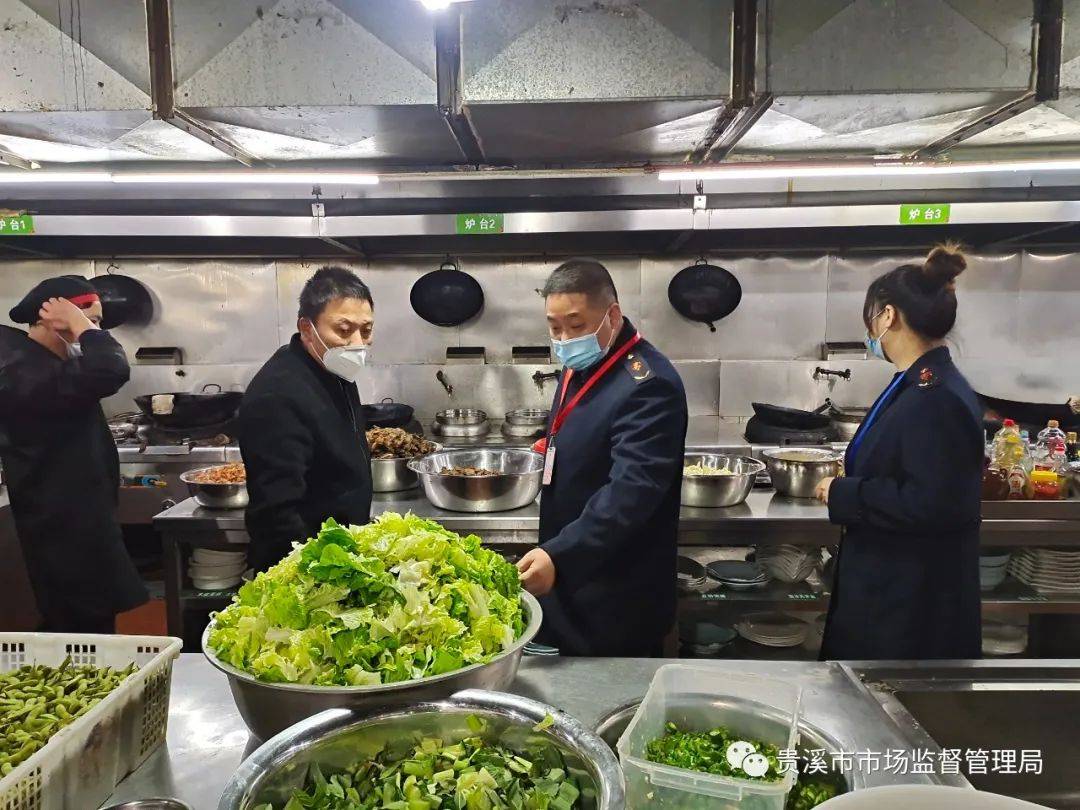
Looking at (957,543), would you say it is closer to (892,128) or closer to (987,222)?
(892,128)

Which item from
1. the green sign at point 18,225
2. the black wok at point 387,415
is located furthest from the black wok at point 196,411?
the green sign at point 18,225

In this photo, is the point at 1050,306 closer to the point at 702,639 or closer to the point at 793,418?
the point at 793,418

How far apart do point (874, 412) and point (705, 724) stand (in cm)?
157

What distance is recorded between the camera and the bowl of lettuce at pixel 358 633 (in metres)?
1.12

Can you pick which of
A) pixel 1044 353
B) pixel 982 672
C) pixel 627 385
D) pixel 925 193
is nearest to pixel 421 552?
pixel 627 385

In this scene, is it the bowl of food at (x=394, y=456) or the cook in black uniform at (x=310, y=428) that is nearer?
the cook in black uniform at (x=310, y=428)

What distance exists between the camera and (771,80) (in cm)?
231

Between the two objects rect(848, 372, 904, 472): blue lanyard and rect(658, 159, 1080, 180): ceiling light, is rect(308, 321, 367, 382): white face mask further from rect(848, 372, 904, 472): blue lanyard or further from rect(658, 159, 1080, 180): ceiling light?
rect(848, 372, 904, 472): blue lanyard

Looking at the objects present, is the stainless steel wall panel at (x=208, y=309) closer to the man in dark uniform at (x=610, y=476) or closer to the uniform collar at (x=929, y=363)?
the man in dark uniform at (x=610, y=476)

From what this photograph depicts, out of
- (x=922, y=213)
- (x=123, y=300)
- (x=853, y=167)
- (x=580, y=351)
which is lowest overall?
(x=580, y=351)

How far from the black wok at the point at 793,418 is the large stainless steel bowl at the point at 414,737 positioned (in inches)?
166

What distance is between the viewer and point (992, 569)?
3.28 meters

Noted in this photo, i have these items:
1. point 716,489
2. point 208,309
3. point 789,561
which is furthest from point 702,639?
point 208,309

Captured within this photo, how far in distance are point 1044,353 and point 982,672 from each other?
5.47 meters
